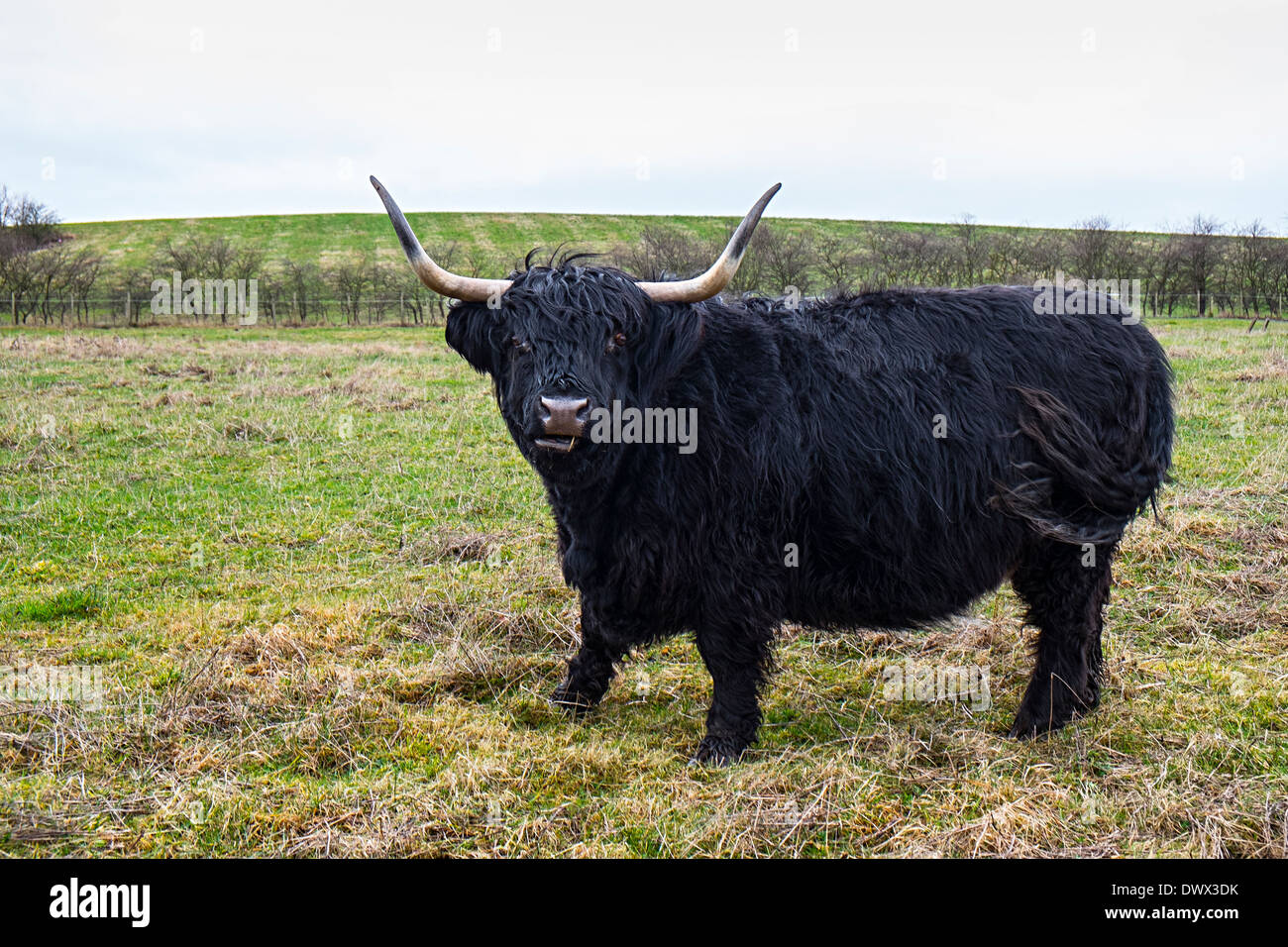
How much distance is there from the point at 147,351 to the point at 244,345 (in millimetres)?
2463

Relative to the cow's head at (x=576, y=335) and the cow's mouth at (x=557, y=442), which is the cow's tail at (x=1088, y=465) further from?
the cow's mouth at (x=557, y=442)

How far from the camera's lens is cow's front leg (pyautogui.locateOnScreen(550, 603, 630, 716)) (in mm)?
4102

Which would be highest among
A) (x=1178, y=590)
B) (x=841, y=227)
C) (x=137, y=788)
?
(x=841, y=227)

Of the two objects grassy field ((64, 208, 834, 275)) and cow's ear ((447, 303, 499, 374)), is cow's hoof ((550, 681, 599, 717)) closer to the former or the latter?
cow's ear ((447, 303, 499, 374))

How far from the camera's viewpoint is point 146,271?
123 ft

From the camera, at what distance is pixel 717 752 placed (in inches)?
147

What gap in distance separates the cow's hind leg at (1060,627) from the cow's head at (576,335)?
177cm

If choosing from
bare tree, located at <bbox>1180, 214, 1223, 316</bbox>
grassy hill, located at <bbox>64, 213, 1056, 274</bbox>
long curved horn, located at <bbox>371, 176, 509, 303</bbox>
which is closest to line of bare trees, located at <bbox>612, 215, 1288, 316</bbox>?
bare tree, located at <bbox>1180, 214, 1223, 316</bbox>

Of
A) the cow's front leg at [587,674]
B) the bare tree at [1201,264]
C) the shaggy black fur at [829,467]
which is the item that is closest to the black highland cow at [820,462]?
the shaggy black fur at [829,467]

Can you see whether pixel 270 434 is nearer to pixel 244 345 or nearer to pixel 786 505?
pixel 786 505

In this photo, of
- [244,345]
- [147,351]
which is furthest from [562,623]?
[244,345]

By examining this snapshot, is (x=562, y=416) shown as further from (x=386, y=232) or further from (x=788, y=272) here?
(x=386, y=232)

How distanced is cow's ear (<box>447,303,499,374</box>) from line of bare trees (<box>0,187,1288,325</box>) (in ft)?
82.6

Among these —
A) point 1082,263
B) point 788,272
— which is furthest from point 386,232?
point 1082,263
